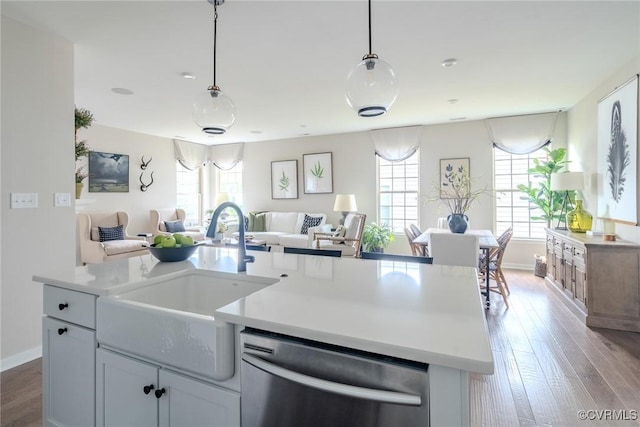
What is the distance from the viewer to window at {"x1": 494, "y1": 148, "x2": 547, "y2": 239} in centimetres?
552

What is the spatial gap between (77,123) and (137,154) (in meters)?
3.85

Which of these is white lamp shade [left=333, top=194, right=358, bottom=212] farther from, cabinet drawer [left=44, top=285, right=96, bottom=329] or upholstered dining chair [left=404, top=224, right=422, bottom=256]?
cabinet drawer [left=44, top=285, right=96, bottom=329]

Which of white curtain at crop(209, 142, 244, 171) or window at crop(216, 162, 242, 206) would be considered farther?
window at crop(216, 162, 242, 206)

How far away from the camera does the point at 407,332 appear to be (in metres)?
0.88

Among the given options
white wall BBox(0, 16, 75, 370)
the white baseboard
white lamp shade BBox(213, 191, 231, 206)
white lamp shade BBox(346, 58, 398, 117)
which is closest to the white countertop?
white lamp shade BBox(346, 58, 398, 117)

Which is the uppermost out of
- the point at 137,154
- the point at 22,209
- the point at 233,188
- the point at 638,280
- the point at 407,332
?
the point at 137,154

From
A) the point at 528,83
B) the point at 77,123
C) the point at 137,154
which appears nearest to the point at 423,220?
the point at 528,83

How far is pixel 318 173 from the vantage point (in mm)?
7020

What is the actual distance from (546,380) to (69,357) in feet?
9.15

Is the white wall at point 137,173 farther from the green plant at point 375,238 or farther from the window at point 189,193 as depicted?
the green plant at point 375,238

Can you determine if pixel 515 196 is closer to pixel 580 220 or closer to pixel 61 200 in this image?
pixel 580 220

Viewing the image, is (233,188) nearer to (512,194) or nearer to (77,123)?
(77,123)

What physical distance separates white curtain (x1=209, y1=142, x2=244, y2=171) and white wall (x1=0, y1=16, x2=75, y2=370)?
502 centimetres

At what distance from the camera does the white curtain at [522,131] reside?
5254mm
